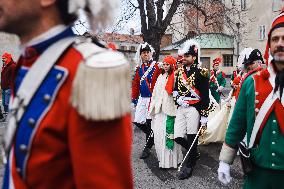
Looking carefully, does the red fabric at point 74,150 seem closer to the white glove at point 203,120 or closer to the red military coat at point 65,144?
the red military coat at point 65,144

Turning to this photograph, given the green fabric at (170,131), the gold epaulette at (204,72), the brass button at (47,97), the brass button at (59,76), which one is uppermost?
the brass button at (59,76)

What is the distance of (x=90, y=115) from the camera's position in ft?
4.00

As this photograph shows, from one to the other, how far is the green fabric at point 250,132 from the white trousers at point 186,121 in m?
2.90

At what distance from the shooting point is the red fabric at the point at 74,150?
50.0 inches

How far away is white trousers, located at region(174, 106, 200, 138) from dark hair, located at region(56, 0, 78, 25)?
4.59 meters

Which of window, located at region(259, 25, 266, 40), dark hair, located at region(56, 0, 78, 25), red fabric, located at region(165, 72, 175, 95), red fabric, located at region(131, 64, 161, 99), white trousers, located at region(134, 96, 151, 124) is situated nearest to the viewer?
dark hair, located at region(56, 0, 78, 25)

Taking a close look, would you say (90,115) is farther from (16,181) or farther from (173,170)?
(173,170)

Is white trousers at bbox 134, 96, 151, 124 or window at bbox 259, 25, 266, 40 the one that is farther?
window at bbox 259, 25, 266, 40

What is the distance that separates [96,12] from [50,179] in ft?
1.92

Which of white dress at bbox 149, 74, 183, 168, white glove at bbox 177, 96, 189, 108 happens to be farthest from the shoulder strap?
white dress at bbox 149, 74, 183, 168

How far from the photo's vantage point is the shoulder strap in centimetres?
139

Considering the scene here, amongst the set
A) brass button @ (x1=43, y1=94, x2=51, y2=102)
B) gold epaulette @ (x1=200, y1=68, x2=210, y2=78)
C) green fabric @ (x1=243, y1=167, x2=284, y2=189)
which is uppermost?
brass button @ (x1=43, y1=94, x2=51, y2=102)

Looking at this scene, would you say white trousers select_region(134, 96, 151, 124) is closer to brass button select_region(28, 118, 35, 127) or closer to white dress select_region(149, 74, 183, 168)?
white dress select_region(149, 74, 183, 168)

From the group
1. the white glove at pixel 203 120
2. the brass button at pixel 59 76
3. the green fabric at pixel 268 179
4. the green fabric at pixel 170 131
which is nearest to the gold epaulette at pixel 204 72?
the white glove at pixel 203 120
